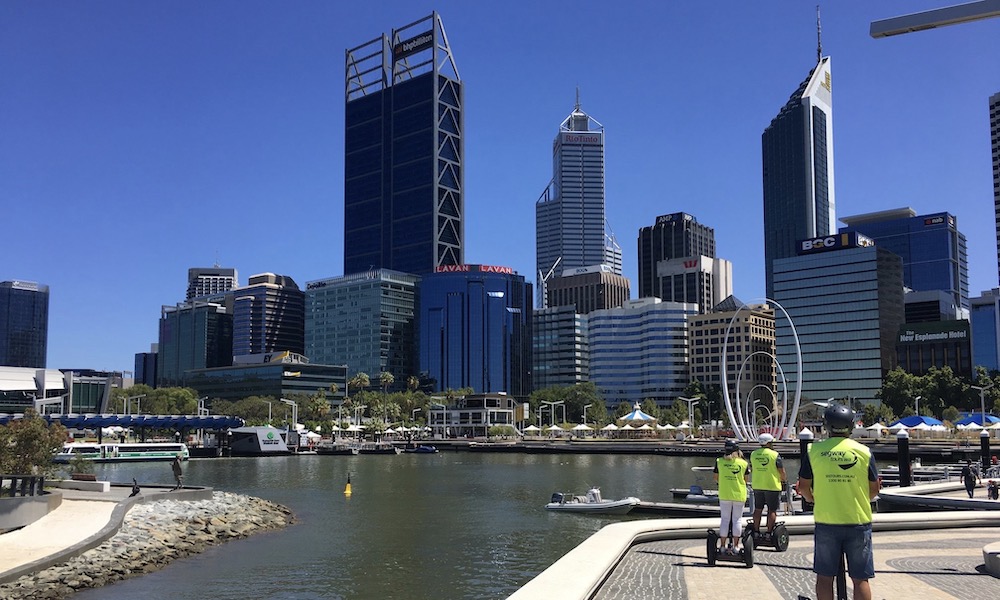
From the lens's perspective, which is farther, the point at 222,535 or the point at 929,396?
the point at 929,396

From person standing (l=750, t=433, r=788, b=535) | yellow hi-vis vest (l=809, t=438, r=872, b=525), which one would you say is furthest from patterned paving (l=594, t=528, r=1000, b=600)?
yellow hi-vis vest (l=809, t=438, r=872, b=525)

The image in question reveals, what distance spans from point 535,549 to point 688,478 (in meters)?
49.1

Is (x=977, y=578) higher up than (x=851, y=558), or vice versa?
(x=851, y=558)

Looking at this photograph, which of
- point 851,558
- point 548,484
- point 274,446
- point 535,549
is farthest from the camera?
point 274,446

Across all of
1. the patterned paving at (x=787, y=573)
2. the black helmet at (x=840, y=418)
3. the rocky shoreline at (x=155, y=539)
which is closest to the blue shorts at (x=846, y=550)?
the black helmet at (x=840, y=418)

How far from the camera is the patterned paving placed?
53.2 feet

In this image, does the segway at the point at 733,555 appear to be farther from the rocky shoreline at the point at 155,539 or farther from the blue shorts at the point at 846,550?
the rocky shoreline at the point at 155,539

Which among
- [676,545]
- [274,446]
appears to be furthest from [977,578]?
[274,446]

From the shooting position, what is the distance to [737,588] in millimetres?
16578

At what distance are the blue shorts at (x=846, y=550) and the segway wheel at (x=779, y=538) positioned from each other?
8531mm

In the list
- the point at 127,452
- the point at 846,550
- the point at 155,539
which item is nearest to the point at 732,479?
the point at 846,550

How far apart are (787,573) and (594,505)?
33.5 metres

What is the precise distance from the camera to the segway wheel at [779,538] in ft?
65.0

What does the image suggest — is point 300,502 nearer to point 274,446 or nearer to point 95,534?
point 95,534
